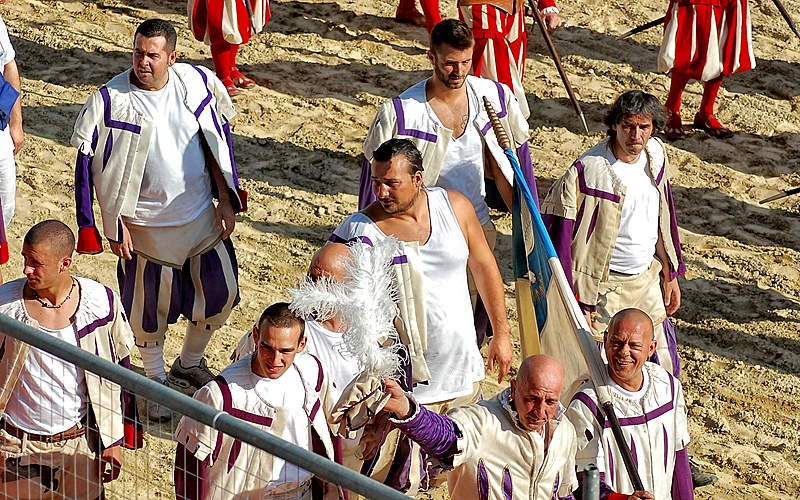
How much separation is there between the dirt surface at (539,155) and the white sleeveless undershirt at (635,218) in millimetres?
1103

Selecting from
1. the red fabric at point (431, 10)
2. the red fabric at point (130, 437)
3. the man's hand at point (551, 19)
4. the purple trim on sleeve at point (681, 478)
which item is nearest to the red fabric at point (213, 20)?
the red fabric at point (431, 10)

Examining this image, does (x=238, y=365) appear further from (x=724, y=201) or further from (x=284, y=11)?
(x=284, y=11)

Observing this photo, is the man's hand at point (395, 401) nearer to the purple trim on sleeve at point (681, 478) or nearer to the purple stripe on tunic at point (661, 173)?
the purple trim on sleeve at point (681, 478)

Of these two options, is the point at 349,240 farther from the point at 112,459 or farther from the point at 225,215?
the point at 225,215

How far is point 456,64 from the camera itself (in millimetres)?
5016

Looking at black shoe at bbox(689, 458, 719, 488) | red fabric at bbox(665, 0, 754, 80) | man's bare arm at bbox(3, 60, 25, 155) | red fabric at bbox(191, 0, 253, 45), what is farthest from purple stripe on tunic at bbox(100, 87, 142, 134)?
red fabric at bbox(665, 0, 754, 80)

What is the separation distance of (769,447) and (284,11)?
6.46 metres

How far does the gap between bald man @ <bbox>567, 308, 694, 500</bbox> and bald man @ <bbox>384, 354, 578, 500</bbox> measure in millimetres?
149

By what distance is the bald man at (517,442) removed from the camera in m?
3.57

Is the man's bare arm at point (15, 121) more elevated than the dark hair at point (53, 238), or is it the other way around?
the man's bare arm at point (15, 121)

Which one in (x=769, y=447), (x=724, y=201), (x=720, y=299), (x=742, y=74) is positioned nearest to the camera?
(x=769, y=447)

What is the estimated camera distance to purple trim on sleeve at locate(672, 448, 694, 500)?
4.08 m

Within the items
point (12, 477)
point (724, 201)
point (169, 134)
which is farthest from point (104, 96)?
point (724, 201)

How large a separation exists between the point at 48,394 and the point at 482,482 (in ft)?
4.95
